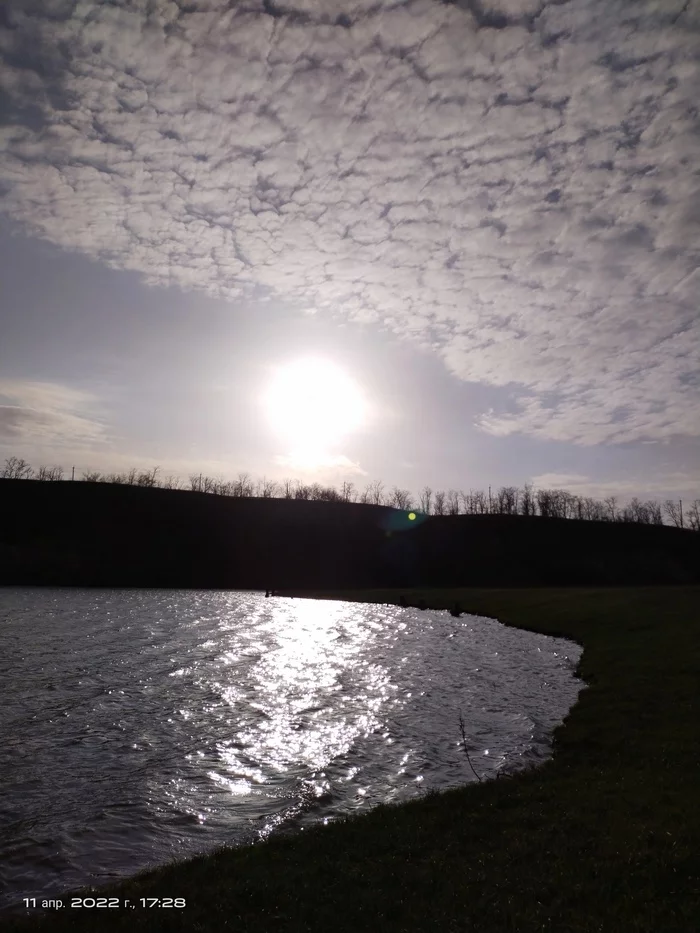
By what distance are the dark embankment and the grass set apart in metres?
100

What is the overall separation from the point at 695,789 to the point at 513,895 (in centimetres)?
685

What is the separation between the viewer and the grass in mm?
9508

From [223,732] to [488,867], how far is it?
13.0 meters

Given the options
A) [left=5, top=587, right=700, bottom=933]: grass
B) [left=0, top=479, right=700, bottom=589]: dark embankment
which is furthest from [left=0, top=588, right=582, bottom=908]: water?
[left=0, top=479, right=700, bottom=589]: dark embankment

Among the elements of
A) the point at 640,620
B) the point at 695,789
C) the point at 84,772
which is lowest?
the point at 84,772

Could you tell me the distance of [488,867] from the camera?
11.0 metres

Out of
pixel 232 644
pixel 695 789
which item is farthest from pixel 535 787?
pixel 232 644

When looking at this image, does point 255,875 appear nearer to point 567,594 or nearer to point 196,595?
point 567,594

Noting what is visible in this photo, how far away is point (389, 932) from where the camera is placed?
30.3 feet

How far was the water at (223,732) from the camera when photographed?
13.7 meters

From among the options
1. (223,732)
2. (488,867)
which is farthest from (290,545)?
(488,867)

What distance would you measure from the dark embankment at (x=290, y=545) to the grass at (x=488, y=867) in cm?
10044

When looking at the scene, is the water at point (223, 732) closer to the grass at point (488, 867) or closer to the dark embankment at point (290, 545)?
the grass at point (488, 867)

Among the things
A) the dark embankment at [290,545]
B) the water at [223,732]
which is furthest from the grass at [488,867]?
the dark embankment at [290,545]
